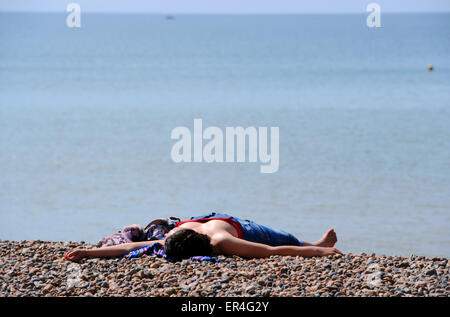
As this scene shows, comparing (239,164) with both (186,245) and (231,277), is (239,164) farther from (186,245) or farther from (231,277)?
(231,277)

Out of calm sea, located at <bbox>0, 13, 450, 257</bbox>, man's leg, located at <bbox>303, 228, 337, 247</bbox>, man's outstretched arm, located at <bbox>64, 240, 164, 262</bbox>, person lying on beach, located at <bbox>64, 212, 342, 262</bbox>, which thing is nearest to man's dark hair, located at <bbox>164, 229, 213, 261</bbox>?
person lying on beach, located at <bbox>64, 212, 342, 262</bbox>

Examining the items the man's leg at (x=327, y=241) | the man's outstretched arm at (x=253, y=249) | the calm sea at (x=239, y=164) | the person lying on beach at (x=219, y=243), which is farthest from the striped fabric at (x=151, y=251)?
the calm sea at (x=239, y=164)

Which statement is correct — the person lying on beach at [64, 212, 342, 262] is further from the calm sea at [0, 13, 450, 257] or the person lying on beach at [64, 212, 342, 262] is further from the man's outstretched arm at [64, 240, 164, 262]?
the calm sea at [0, 13, 450, 257]

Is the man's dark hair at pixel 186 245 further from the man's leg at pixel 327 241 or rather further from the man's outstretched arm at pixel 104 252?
the man's leg at pixel 327 241

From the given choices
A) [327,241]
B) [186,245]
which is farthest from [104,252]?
[327,241]

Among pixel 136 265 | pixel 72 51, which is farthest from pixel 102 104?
pixel 72 51

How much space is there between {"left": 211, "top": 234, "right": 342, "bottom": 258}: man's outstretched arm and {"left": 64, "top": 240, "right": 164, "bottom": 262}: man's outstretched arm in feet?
1.76

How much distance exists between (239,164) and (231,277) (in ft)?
24.4

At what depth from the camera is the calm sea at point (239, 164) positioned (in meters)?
9.23

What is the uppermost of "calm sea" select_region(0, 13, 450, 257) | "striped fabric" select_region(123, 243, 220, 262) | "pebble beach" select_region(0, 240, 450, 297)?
"calm sea" select_region(0, 13, 450, 257)

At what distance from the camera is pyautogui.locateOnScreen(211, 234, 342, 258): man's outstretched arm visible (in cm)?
581

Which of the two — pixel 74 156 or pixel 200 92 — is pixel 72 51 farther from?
pixel 74 156

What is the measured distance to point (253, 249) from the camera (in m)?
5.82

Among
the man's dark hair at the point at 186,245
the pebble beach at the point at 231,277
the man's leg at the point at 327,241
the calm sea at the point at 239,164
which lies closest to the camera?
the pebble beach at the point at 231,277
